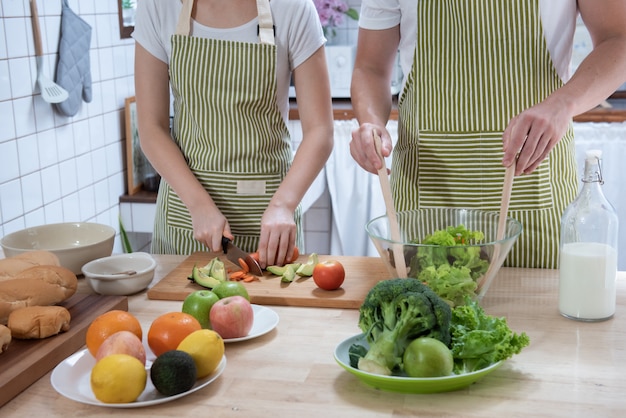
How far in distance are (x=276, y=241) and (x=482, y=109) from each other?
1.80ft

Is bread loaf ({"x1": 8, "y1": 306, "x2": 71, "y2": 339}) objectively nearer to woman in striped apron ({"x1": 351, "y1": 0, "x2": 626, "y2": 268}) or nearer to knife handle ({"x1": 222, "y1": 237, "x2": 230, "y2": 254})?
knife handle ({"x1": 222, "y1": 237, "x2": 230, "y2": 254})

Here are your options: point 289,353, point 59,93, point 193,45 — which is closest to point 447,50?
point 193,45

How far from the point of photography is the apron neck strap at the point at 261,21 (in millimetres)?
1859

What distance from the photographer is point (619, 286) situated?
1525 millimetres

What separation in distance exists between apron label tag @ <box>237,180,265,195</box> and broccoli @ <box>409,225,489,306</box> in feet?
2.35

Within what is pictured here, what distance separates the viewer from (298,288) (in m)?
1.52

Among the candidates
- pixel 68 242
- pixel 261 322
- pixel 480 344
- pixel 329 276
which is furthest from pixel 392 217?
pixel 68 242

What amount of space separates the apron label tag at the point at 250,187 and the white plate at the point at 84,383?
2.75ft

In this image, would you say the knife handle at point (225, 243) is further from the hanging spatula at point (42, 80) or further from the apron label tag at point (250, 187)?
the hanging spatula at point (42, 80)

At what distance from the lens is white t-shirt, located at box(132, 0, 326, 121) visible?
6.17 ft

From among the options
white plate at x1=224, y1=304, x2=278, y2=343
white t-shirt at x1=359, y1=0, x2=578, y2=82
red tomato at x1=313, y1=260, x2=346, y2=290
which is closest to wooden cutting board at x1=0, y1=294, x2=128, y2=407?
white plate at x1=224, y1=304, x2=278, y2=343

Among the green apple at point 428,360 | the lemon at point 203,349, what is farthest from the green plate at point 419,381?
the lemon at point 203,349

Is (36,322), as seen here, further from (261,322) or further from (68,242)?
(68,242)

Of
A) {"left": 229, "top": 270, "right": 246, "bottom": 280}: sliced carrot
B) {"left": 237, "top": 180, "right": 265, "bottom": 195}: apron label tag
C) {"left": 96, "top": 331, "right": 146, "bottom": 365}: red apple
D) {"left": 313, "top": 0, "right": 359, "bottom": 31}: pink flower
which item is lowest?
{"left": 229, "top": 270, "right": 246, "bottom": 280}: sliced carrot
